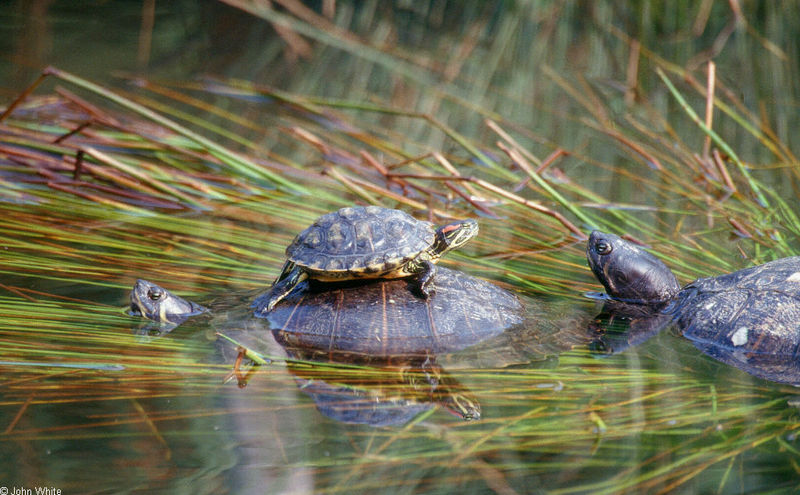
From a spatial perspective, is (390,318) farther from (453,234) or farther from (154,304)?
(154,304)

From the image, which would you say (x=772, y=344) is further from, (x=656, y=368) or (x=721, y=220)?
(x=721, y=220)

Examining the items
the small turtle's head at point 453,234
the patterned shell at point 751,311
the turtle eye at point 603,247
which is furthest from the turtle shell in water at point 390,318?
the patterned shell at point 751,311

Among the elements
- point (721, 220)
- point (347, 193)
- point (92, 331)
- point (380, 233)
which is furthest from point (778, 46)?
point (92, 331)

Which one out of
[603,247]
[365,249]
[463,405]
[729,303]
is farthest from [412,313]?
[729,303]

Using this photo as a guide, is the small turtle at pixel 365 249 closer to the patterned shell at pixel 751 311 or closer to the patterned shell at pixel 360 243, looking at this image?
the patterned shell at pixel 360 243

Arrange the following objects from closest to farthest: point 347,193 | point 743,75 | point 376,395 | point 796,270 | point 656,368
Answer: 1. point 376,395
2. point 656,368
3. point 796,270
4. point 347,193
5. point 743,75

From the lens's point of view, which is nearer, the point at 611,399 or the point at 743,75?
the point at 611,399
